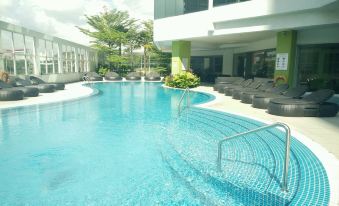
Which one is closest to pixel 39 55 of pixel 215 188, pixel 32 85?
pixel 32 85

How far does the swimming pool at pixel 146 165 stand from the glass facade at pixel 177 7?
12.4 meters

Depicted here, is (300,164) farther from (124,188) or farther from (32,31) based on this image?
(32,31)

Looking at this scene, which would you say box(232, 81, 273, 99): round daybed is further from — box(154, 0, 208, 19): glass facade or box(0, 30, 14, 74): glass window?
box(0, 30, 14, 74): glass window

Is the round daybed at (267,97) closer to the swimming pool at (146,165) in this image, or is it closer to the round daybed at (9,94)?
the swimming pool at (146,165)

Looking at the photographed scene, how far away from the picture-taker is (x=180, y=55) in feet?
73.4

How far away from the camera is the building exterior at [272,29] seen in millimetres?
12898

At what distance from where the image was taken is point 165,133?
27.0ft

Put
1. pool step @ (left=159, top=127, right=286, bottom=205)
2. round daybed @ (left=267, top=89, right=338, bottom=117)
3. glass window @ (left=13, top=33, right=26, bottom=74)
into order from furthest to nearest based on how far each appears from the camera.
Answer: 1. glass window @ (left=13, top=33, right=26, bottom=74)
2. round daybed @ (left=267, top=89, right=338, bottom=117)
3. pool step @ (left=159, top=127, right=286, bottom=205)

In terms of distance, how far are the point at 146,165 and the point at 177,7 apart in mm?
17164

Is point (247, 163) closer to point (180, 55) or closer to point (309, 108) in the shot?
point (309, 108)

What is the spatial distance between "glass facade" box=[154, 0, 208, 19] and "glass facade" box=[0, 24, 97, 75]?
9.60 meters

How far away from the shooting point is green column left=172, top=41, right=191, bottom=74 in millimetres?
22234

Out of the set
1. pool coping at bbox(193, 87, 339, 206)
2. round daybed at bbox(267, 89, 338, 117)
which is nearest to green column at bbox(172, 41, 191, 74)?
round daybed at bbox(267, 89, 338, 117)

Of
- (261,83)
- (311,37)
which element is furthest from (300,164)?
(311,37)
